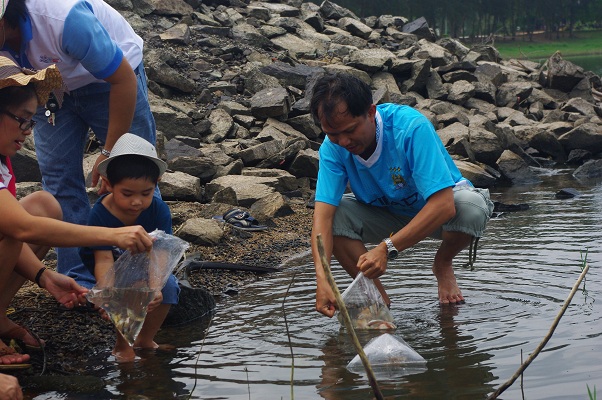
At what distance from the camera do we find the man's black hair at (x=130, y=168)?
3.87 meters

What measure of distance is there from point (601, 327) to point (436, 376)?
3.38 ft

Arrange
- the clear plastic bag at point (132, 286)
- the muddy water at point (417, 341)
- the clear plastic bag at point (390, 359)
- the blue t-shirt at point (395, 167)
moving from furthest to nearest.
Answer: the blue t-shirt at point (395, 167) → the clear plastic bag at point (132, 286) → the clear plastic bag at point (390, 359) → the muddy water at point (417, 341)

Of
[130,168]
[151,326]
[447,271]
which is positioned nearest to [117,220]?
[130,168]

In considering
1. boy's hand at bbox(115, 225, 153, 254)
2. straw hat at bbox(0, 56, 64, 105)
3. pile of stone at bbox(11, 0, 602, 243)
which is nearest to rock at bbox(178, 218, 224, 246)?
pile of stone at bbox(11, 0, 602, 243)

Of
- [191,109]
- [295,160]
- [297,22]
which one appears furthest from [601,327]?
[297,22]

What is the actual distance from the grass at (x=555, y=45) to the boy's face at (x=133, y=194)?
5363 centimetres

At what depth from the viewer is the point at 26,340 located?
4023mm

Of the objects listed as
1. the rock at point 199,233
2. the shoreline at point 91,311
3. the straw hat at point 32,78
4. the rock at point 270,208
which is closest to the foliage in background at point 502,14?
the rock at point 270,208

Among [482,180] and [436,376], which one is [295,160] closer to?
[482,180]

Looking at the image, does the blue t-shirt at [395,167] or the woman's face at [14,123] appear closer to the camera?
the woman's face at [14,123]

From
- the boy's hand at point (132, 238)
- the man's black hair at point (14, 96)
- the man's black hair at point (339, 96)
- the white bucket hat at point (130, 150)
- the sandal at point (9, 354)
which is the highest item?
the man's black hair at point (14, 96)

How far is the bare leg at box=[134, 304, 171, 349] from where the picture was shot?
4133 mm

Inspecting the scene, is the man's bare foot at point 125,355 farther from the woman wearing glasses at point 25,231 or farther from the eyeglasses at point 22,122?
the eyeglasses at point 22,122

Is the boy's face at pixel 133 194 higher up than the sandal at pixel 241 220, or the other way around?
the boy's face at pixel 133 194
